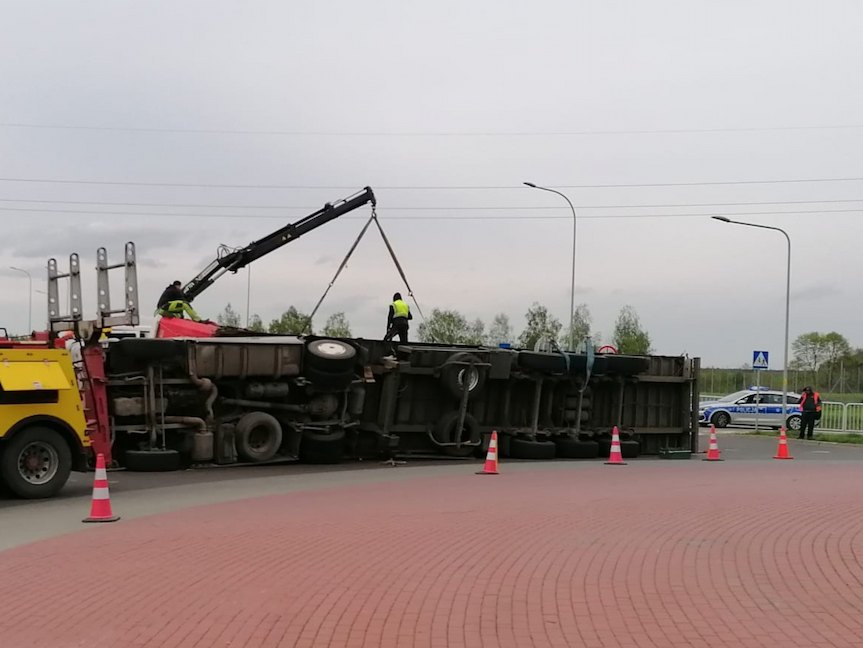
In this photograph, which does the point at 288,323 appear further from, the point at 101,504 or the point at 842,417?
the point at 101,504

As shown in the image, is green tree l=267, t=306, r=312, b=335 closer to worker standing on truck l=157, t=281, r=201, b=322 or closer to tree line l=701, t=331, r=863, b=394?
tree line l=701, t=331, r=863, b=394

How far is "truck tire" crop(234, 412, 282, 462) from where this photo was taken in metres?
16.2

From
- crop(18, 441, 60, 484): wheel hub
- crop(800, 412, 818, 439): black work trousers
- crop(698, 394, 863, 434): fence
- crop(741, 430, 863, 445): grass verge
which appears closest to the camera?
crop(18, 441, 60, 484): wheel hub

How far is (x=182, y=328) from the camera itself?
17453mm

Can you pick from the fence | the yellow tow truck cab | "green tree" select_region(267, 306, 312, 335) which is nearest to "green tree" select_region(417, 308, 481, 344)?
"green tree" select_region(267, 306, 312, 335)

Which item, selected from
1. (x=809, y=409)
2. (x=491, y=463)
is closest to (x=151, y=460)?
(x=491, y=463)

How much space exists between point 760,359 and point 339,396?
18071 millimetres

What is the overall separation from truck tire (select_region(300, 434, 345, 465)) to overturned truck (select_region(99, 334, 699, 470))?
0.08 ft

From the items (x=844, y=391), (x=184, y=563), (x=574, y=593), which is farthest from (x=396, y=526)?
(x=844, y=391)

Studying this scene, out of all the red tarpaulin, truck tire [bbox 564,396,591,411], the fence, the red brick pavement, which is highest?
the red tarpaulin

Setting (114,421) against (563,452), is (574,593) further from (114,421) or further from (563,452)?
(563,452)

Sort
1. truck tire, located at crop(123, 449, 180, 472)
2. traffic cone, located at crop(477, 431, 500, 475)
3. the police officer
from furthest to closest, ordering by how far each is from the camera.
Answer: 1. the police officer
2. traffic cone, located at crop(477, 431, 500, 475)
3. truck tire, located at crop(123, 449, 180, 472)

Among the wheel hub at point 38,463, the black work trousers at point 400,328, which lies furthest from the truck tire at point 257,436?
the wheel hub at point 38,463

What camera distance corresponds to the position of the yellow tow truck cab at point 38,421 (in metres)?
11.5
